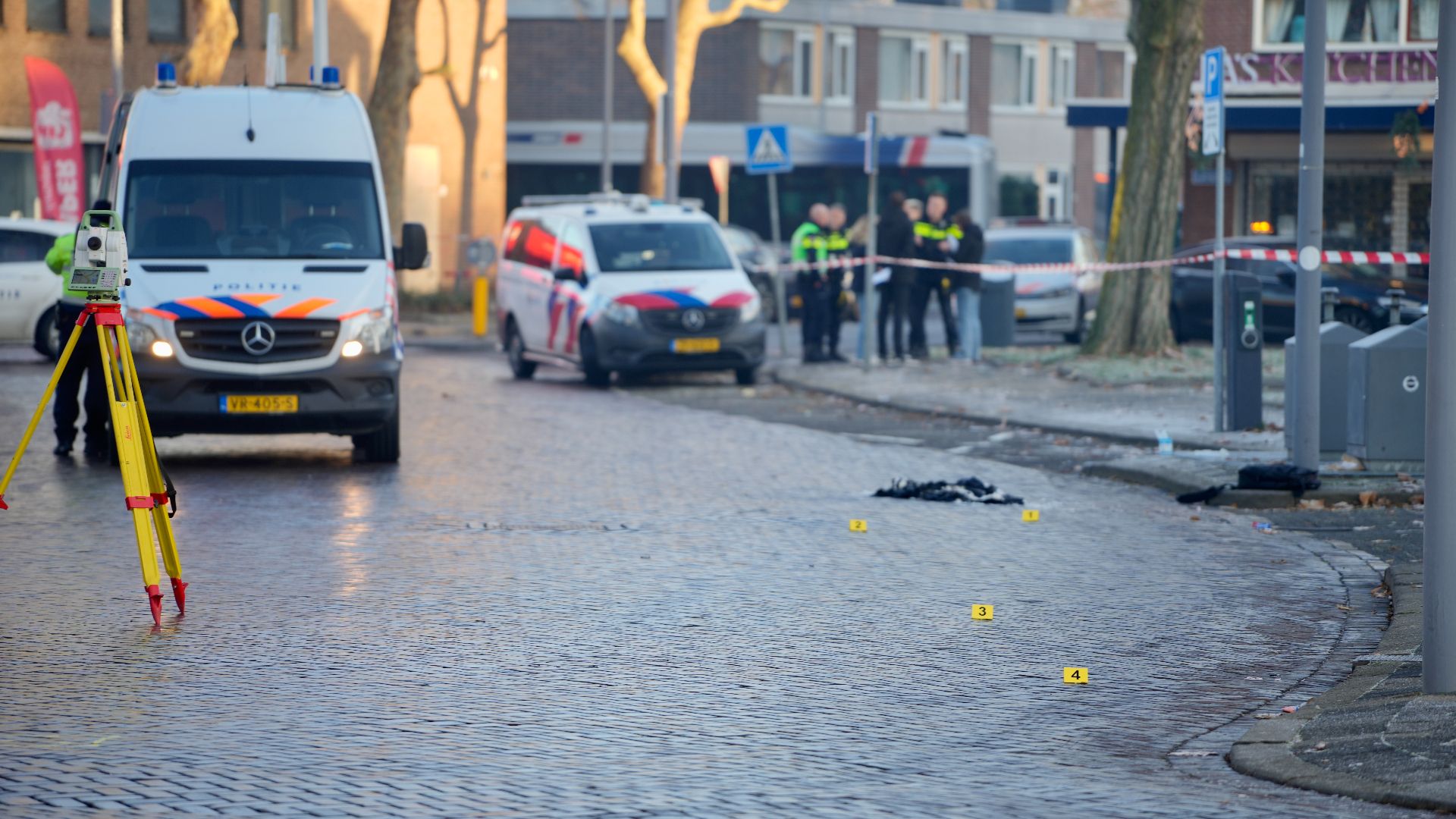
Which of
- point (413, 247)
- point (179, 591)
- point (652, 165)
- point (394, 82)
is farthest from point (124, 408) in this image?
point (652, 165)

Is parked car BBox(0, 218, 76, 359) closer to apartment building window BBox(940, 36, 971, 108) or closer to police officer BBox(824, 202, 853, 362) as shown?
police officer BBox(824, 202, 853, 362)

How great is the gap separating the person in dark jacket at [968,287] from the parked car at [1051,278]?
15.1 feet

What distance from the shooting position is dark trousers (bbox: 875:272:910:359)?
25062 millimetres

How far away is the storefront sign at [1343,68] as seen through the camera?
3403cm

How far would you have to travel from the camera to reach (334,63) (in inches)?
1699

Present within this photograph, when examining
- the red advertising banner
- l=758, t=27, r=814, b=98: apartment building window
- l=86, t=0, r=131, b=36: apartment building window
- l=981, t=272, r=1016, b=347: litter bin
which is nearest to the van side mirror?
l=981, t=272, r=1016, b=347: litter bin

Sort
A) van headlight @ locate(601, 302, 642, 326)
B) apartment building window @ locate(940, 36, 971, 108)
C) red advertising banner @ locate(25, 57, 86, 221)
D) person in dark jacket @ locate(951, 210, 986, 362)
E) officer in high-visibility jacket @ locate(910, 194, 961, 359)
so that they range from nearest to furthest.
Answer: van headlight @ locate(601, 302, 642, 326), person in dark jacket @ locate(951, 210, 986, 362), officer in high-visibility jacket @ locate(910, 194, 961, 359), red advertising banner @ locate(25, 57, 86, 221), apartment building window @ locate(940, 36, 971, 108)

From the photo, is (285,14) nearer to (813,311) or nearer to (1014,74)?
(813,311)

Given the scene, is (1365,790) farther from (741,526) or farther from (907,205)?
(907,205)

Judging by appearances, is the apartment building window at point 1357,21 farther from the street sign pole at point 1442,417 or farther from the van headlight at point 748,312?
the street sign pole at point 1442,417

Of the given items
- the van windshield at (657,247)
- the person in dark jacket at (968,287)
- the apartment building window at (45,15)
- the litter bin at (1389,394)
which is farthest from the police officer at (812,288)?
the apartment building window at (45,15)

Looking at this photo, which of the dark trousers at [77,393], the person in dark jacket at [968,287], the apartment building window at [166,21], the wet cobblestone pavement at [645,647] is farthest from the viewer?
the apartment building window at [166,21]

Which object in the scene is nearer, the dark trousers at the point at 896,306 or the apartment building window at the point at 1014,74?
the dark trousers at the point at 896,306

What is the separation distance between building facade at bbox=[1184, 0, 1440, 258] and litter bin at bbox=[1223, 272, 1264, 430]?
1569cm
